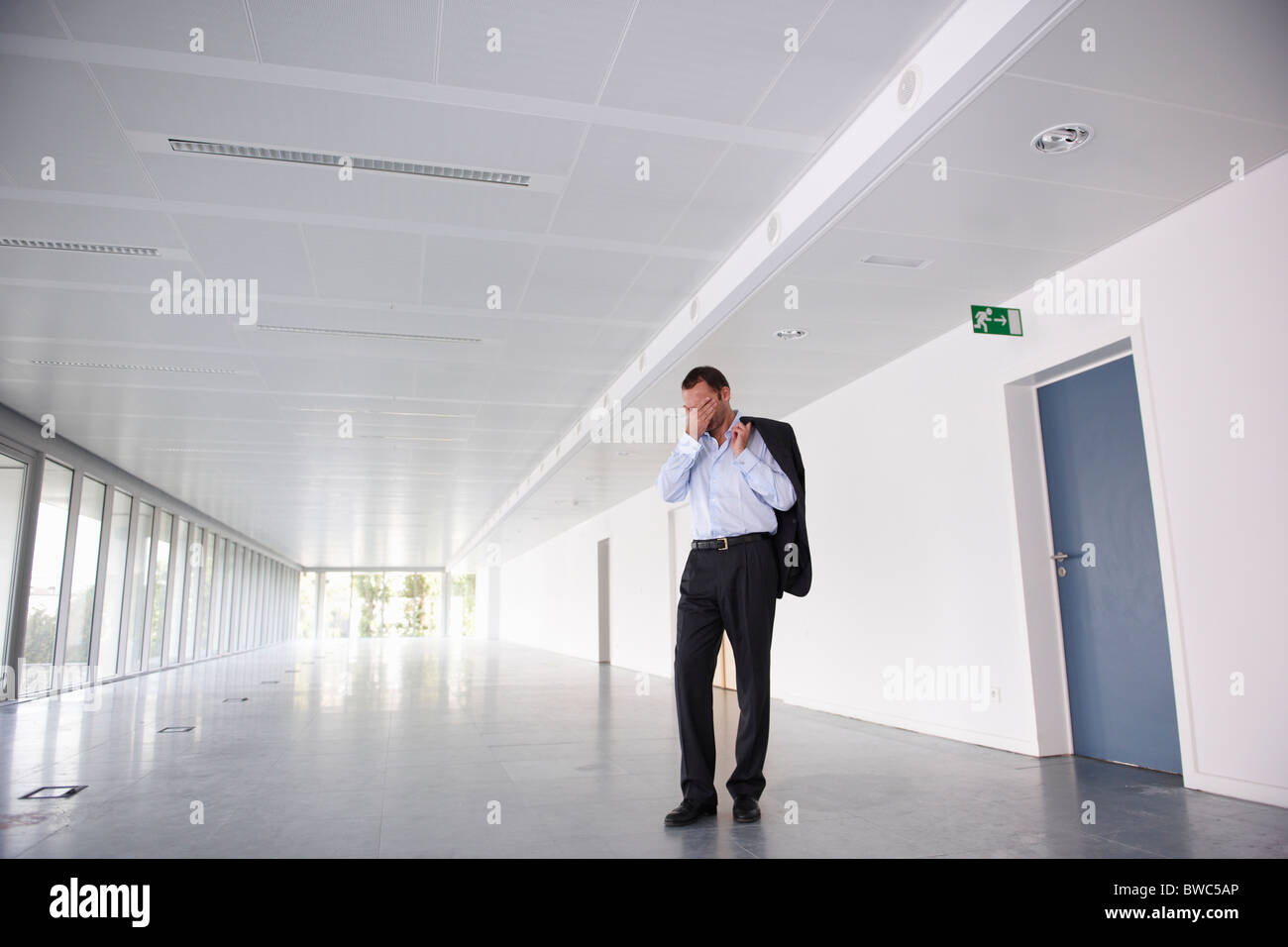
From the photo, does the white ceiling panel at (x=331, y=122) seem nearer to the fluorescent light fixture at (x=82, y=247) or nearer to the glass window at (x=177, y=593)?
the fluorescent light fixture at (x=82, y=247)

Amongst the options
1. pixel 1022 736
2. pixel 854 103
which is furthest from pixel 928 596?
pixel 854 103

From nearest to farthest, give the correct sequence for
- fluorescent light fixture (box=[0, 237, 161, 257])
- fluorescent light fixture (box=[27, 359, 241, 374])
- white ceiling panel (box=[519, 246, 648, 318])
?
fluorescent light fixture (box=[0, 237, 161, 257]) < white ceiling panel (box=[519, 246, 648, 318]) < fluorescent light fixture (box=[27, 359, 241, 374])

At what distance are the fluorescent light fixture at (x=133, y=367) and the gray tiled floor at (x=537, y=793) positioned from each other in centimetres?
280

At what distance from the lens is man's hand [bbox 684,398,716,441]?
9.66ft

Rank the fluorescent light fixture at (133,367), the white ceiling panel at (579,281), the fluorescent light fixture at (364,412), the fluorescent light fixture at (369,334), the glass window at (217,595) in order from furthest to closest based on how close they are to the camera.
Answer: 1. the glass window at (217,595)
2. the fluorescent light fixture at (364,412)
3. the fluorescent light fixture at (133,367)
4. the fluorescent light fixture at (369,334)
5. the white ceiling panel at (579,281)

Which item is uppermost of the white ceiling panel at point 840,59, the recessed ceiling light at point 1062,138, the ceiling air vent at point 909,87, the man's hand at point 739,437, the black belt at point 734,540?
the white ceiling panel at point 840,59

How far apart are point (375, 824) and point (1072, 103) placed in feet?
12.0

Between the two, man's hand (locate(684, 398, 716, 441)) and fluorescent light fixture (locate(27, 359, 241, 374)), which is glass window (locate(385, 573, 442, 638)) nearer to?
fluorescent light fixture (locate(27, 359, 241, 374))

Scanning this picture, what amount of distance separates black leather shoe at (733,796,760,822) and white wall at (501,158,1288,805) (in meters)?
2.11

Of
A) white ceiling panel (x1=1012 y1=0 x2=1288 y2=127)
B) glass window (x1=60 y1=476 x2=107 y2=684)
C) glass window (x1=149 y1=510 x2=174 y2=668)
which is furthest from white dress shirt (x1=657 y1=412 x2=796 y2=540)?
glass window (x1=149 y1=510 x2=174 y2=668)

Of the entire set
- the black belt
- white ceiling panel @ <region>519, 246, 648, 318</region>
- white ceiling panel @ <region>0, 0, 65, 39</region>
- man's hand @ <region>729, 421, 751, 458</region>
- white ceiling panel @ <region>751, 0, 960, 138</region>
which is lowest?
the black belt

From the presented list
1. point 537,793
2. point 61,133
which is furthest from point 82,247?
point 537,793

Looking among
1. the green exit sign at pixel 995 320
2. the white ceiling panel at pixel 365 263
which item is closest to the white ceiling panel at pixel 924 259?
the green exit sign at pixel 995 320

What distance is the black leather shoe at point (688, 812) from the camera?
108 inches
